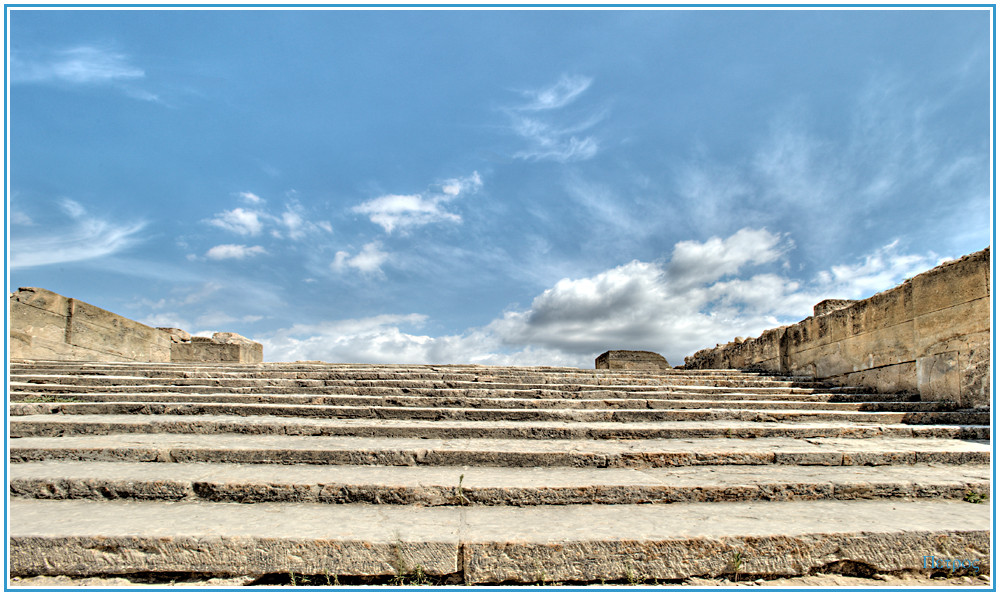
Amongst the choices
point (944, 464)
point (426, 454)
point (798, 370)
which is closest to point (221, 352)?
point (426, 454)

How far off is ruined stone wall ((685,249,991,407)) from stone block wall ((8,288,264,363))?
1236cm

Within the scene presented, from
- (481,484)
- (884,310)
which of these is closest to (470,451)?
(481,484)

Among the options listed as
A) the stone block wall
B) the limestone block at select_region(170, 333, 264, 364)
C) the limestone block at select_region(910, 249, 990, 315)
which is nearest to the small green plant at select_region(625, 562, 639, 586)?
the limestone block at select_region(910, 249, 990, 315)

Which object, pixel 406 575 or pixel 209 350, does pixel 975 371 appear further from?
pixel 209 350

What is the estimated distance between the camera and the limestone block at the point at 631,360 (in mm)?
12164

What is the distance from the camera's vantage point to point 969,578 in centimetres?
245

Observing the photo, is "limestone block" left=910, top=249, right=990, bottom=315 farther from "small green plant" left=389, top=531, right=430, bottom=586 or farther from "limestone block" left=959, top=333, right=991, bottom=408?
"small green plant" left=389, top=531, right=430, bottom=586

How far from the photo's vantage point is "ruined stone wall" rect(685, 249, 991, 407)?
5426 mm

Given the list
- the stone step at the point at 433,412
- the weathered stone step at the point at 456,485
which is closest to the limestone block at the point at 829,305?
the stone step at the point at 433,412

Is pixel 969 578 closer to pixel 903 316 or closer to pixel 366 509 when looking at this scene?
pixel 366 509

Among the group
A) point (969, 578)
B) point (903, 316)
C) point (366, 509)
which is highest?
point (903, 316)

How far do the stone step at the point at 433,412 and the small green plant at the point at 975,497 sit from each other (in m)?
1.92

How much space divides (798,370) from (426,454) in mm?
7211

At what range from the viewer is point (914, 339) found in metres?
6.17
